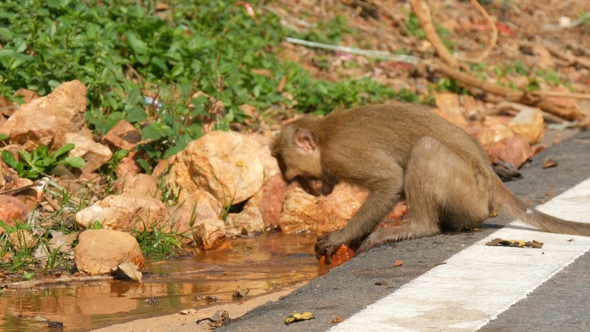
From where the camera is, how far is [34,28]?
765 cm

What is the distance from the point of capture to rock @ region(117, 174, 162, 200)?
22.0 feet

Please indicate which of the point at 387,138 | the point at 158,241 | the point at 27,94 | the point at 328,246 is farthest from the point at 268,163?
the point at 27,94

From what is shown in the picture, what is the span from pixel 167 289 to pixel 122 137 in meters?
2.30

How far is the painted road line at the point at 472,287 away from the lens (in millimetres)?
3777

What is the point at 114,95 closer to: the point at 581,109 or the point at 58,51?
the point at 58,51

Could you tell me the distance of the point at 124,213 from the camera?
5.98 metres

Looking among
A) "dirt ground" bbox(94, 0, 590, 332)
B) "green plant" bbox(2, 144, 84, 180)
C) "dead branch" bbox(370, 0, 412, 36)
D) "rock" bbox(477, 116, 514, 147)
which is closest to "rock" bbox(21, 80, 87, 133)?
"green plant" bbox(2, 144, 84, 180)

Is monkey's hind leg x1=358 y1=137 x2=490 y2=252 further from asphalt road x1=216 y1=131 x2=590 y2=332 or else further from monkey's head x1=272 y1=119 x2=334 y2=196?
monkey's head x1=272 y1=119 x2=334 y2=196

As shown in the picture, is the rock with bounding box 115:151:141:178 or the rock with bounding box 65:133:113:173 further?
the rock with bounding box 115:151:141:178

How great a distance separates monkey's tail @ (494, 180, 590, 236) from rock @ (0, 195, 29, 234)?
115 inches

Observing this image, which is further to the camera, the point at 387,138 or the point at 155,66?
the point at 155,66

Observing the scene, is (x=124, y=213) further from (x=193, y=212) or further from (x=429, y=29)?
(x=429, y=29)

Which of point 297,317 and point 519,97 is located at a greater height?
point 297,317

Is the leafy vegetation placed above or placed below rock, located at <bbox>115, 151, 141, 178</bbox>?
above
